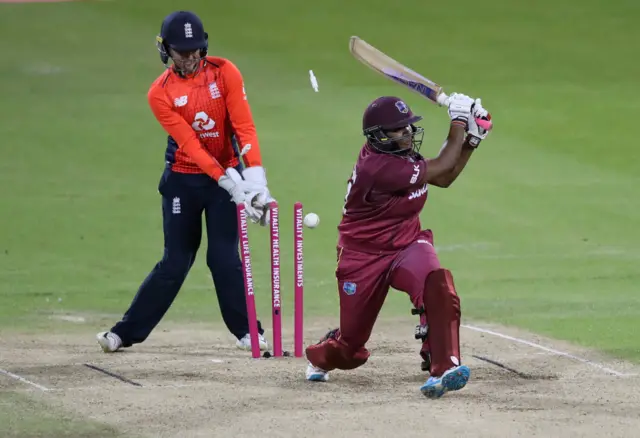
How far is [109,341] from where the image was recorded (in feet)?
28.5

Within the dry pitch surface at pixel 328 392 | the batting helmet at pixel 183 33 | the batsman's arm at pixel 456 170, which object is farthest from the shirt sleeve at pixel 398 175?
the batting helmet at pixel 183 33

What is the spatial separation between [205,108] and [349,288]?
5.63 ft

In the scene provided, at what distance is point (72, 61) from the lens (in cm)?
1831

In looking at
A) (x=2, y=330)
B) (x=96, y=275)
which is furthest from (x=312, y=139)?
(x=2, y=330)

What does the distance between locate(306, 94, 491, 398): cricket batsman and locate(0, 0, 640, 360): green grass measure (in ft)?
6.60

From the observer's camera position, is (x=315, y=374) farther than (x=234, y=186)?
No

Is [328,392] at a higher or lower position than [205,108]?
lower

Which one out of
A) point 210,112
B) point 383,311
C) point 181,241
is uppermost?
point 210,112

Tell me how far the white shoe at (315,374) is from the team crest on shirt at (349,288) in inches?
21.1

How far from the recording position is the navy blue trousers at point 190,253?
→ 8578 mm

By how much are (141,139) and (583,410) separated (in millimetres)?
9686

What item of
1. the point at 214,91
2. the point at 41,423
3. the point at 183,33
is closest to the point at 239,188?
the point at 214,91

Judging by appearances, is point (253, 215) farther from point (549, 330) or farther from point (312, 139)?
point (312, 139)

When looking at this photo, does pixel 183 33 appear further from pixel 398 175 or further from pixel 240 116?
pixel 398 175
